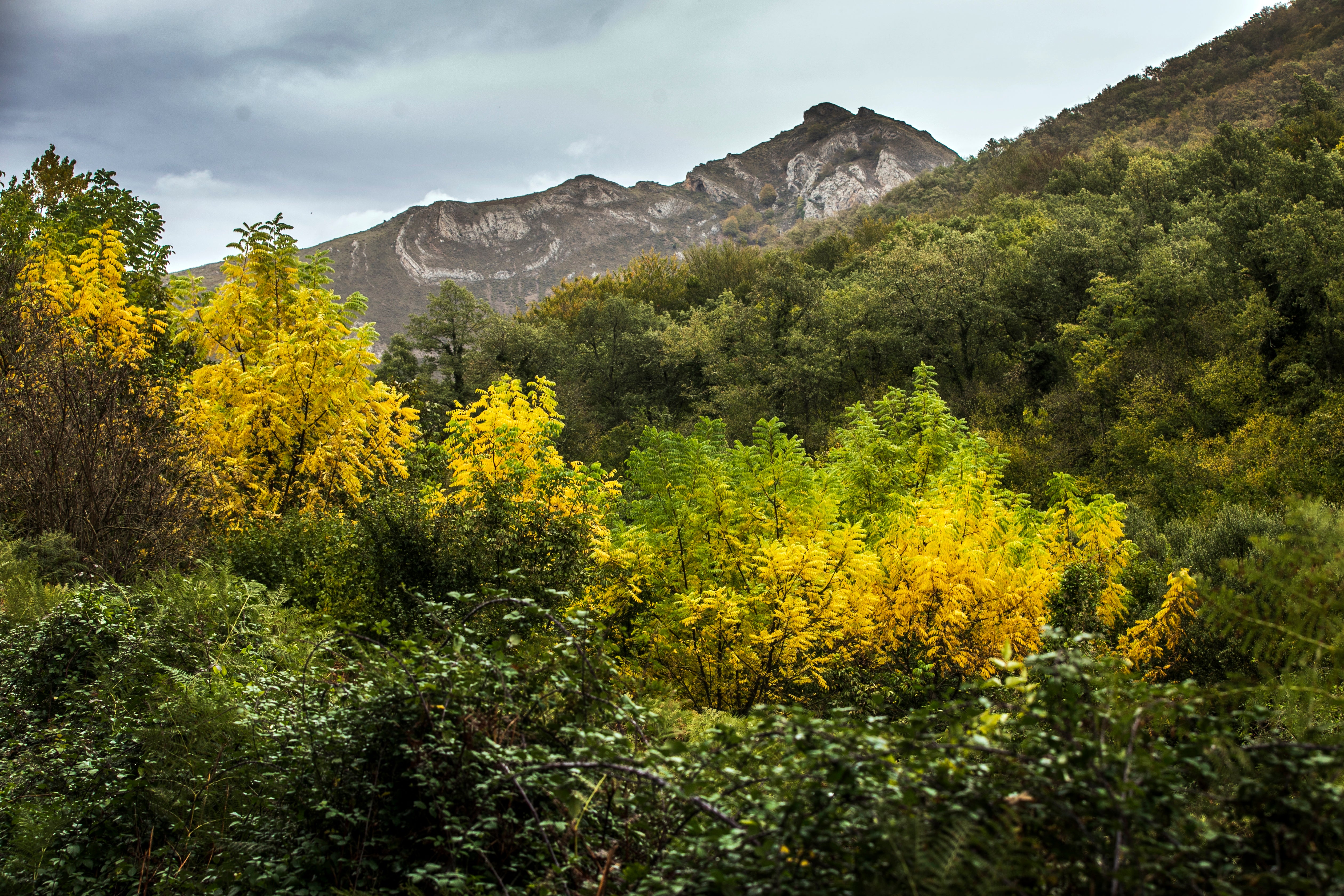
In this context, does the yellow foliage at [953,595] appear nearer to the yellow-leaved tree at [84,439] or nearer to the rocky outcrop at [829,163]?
the yellow-leaved tree at [84,439]

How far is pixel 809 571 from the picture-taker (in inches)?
310

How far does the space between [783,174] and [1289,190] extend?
11876 cm

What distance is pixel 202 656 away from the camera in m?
5.91

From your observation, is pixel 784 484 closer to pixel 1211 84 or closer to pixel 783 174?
pixel 1211 84

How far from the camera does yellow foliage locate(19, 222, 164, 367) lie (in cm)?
1164

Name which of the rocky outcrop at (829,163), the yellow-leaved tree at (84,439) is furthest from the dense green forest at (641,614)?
the rocky outcrop at (829,163)

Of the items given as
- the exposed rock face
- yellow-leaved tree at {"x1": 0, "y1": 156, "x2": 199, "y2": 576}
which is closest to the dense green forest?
yellow-leaved tree at {"x1": 0, "y1": 156, "x2": 199, "y2": 576}

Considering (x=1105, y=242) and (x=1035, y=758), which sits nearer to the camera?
(x=1035, y=758)

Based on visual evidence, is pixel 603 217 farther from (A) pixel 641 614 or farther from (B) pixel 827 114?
(A) pixel 641 614

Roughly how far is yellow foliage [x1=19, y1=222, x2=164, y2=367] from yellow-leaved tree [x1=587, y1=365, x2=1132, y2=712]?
8.23 meters

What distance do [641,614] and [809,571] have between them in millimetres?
2438

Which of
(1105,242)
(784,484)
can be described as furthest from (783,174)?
(784,484)

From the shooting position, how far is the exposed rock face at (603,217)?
9456 centimetres

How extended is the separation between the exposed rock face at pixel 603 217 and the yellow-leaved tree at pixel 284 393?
70442mm
